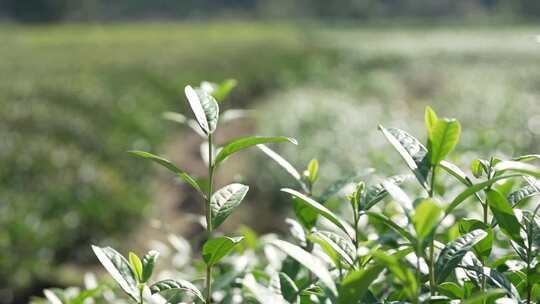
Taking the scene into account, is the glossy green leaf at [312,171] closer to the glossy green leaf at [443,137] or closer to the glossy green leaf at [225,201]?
the glossy green leaf at [225,201]

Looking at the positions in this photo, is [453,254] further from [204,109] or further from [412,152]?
[204,109]

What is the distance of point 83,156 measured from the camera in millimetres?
5688

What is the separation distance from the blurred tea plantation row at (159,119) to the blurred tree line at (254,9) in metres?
23.4

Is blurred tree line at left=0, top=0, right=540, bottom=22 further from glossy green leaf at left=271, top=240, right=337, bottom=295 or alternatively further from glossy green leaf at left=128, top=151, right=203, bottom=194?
glossy green leaf at left=271, top=240, right=337, bottom=295

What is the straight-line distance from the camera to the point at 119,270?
0.77m

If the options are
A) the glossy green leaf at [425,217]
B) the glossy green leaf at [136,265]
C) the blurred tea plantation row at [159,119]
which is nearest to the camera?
the glossy green leaf at [425,217]

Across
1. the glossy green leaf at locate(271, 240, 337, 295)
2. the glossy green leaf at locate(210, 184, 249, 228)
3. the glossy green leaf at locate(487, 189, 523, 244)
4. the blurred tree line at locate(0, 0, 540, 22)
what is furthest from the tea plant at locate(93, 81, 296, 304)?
the blurred tree line at locate(0, 0, 540, 22)

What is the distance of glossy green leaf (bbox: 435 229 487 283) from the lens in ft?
2.30

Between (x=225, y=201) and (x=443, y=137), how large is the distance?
0.26 m

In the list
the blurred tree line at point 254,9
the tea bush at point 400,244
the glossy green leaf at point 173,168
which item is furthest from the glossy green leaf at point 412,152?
the blurred tree line at point 254,9

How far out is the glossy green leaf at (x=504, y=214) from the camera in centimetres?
71

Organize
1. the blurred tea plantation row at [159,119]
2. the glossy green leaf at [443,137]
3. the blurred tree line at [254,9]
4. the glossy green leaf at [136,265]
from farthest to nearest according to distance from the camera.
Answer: the blurred tree line at [254,9] → the blurred tea plantation row at [159,119] → the glossy green leaf at [136,265] → the glossy green leaf at [443,137]

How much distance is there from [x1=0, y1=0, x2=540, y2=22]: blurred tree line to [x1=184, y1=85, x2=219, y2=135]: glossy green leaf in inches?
1401

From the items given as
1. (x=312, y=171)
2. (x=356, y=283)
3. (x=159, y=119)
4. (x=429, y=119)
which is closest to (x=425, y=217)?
(x=356, y=283)
